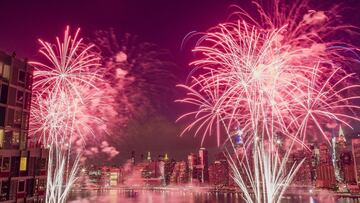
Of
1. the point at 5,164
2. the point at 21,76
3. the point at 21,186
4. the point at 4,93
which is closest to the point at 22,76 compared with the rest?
the point at 21,76

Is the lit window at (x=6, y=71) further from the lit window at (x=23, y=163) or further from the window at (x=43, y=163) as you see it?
the window at (x=43, y=163)

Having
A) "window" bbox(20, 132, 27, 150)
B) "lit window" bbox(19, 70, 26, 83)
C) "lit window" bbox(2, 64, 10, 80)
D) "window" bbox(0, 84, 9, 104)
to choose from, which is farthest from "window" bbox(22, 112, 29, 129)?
"lit window" bbox(2, 64, 10, 80)

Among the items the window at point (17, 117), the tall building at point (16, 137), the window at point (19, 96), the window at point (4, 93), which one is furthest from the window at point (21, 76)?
the window at point (17, 117)

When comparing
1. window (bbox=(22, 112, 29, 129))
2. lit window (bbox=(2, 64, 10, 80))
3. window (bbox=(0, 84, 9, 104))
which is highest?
lit window (bbox=(2, 64, 10, 80))

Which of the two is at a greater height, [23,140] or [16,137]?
[16,137]

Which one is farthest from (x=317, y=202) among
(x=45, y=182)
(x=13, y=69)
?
(x=13, y=69)

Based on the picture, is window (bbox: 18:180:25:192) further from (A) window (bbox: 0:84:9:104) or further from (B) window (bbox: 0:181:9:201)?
(A) window (bbox: 0:84:9:104)

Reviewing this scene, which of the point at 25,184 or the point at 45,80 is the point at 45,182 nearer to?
the point at 25,184

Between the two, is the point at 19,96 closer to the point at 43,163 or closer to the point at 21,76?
the point at 21,76

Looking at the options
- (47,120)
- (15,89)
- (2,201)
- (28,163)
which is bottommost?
(2,201)
